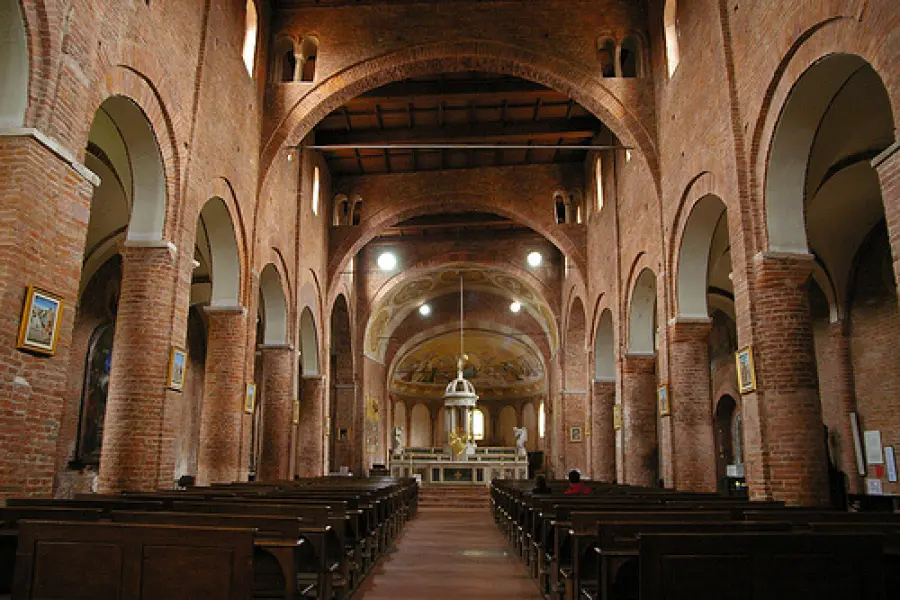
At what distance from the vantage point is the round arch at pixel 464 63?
47.9 feet

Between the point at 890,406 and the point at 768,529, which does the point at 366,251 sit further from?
the point at 768,529

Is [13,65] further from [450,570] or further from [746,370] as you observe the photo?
[746,370]

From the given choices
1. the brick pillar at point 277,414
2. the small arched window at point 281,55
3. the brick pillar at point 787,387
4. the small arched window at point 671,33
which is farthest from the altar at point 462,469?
the brick pillar at point 787,387

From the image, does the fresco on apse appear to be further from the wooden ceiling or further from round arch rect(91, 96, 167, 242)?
round arch rect(91, 96, 167, 242)

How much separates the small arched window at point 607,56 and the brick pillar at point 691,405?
5747 millimetres

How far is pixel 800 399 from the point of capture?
893 cm

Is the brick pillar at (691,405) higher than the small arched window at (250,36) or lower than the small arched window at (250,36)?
lower

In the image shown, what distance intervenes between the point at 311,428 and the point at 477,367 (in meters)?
16.7

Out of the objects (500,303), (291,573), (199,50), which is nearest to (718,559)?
(291,573)

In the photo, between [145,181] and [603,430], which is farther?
[603,430]

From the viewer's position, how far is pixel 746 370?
9422 mm

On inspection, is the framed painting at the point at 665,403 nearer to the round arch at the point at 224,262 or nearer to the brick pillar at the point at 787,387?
the brick pillar at the point at 787,387

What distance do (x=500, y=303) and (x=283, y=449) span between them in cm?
1606

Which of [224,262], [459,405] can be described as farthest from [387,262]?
[224,262]
